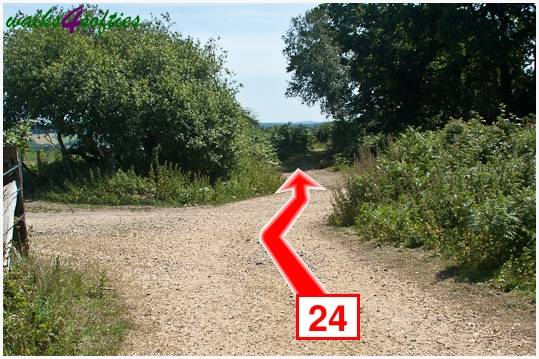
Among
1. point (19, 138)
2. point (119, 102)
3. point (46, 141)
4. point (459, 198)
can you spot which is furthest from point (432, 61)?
point (19, 138)

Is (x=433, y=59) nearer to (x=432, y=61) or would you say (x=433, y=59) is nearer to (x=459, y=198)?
(x=432, y=61)

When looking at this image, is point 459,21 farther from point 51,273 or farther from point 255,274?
point 51,273

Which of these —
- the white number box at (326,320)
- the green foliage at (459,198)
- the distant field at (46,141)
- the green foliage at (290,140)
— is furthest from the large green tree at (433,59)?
the white number box at (326,320)

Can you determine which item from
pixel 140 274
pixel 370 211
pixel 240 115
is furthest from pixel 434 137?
pixel 140 274

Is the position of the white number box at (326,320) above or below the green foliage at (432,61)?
below

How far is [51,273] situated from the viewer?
21.6ft

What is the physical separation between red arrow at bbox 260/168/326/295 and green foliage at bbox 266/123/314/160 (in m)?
28.0

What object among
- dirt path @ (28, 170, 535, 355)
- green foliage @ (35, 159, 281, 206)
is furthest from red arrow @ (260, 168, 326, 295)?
green foliage @ (35, 159, 281, 206)

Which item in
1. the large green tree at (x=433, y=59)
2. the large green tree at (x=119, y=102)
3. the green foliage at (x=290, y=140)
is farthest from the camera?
the green foliage at (x=290, y=140)

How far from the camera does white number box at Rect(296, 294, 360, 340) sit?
5.67 meters

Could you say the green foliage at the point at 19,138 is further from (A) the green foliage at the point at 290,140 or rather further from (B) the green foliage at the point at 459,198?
(A) the green foliage at the point at 290,140

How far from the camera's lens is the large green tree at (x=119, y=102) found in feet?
55.6

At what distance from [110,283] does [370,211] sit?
16.3 feet

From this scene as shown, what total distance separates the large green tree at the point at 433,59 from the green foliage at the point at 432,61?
0.12ft
